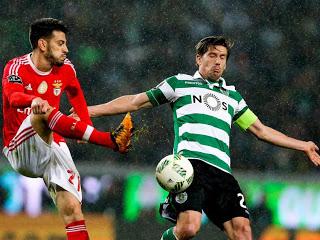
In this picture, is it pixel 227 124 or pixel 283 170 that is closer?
pixel 227 124

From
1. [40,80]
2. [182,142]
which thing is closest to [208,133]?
[182,142]

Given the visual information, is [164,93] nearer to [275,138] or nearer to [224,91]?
[224,91]

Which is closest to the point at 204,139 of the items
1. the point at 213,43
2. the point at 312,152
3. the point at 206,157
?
the point at 206,157

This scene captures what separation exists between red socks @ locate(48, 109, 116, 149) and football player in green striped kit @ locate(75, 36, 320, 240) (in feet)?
2.44

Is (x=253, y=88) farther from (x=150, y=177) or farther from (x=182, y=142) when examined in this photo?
(x=182, y=142)

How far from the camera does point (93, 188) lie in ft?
32.3

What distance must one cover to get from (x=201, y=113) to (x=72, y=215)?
111 cm

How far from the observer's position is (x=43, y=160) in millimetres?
5453

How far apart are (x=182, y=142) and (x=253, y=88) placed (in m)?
7.04

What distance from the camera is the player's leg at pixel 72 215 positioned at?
5352 mm

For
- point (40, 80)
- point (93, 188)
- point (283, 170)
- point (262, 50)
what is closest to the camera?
point (40, 80)

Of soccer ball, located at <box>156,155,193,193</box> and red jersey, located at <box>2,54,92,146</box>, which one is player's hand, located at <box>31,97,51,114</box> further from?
soccer ball, located at <box>156,155,193,193</box>

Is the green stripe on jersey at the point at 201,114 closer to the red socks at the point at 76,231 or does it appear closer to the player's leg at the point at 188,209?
the player's leg at the point at 188,209

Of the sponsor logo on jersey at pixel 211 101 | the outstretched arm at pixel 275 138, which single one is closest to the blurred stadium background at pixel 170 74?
the outstretched arm at pixel 275 138
